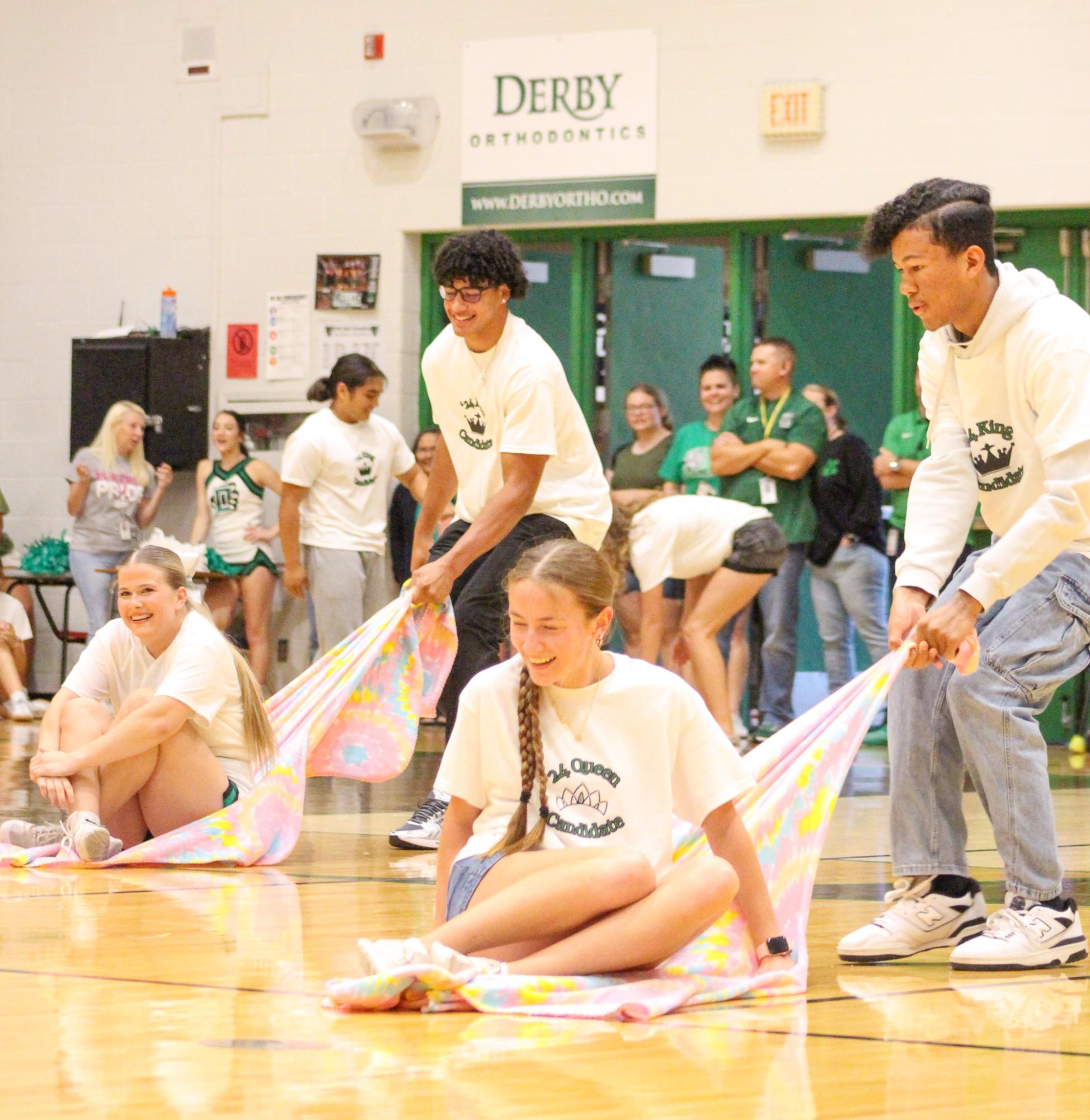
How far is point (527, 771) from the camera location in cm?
275

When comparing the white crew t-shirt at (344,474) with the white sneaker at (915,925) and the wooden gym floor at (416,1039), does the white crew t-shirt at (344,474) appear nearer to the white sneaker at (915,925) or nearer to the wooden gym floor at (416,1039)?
the wooden gym floor at (416,1039)

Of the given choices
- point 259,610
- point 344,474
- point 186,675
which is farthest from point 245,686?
point 259,610

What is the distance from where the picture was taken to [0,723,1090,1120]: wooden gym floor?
199 cm

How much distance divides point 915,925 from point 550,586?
91 cm

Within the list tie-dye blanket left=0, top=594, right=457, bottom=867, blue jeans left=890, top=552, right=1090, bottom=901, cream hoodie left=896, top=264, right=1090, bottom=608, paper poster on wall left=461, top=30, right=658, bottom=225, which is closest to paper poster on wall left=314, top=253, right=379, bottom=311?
paper poster on wall left=461, top=30, right=658, bottom=225

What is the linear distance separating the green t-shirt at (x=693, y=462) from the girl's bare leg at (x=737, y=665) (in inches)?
23.9

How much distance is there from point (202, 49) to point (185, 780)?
21.1 feet

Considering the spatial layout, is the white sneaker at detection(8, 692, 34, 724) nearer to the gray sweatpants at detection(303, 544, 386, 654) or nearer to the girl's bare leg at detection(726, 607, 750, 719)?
the gray sweatpants at detection(303, 544, 386, 654)

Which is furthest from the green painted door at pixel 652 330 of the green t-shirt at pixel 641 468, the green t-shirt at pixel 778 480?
the green t-shirt at pixel 778 480

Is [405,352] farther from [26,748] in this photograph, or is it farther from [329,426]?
[26,748]

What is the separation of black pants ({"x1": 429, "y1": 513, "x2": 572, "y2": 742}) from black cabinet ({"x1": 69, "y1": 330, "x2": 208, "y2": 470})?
5.21 m

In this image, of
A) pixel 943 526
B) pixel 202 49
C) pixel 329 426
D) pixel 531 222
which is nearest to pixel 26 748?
pixel 329 426

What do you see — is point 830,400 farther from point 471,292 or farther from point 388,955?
point 388,955

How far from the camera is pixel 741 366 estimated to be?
903cm
